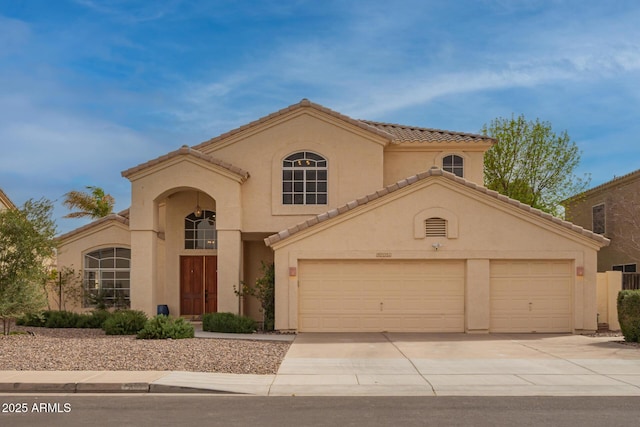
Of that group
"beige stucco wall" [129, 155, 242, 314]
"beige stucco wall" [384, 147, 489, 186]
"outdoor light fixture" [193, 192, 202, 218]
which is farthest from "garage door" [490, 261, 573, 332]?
"outdoor light fixture" [193, 192, 202, 218]

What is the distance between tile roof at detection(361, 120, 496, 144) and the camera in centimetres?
2595

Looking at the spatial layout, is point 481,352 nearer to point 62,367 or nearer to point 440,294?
point 440,294

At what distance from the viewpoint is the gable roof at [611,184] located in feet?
102

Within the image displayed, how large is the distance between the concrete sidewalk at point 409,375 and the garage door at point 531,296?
314cm

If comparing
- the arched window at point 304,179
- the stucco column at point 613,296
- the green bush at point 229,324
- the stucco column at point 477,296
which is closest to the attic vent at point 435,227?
the stucco column at point 477,296

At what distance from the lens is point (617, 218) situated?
3294 cm

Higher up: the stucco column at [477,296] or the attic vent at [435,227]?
the attic vent at [435,227]

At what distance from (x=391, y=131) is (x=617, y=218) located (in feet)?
40.2

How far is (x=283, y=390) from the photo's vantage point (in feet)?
39.1

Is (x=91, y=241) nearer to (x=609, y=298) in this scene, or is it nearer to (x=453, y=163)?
(x=453, y=163)

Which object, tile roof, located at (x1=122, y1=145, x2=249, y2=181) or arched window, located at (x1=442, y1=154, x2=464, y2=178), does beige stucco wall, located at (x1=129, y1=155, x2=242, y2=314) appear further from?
arched window, located at (x1=442, y1=154, x2=464, y2=178)

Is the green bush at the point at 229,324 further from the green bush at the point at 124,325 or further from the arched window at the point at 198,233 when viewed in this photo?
the arched window at the point at 198,233
